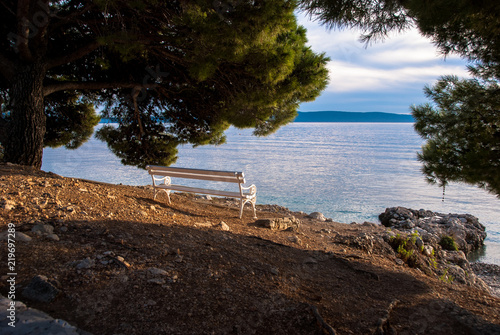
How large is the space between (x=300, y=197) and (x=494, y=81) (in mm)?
9937

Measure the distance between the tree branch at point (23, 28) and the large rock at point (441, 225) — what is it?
9.90 meters

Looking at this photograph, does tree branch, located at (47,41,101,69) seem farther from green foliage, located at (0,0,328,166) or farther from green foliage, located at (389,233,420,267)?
green foliage, located at (389,233,420,267)

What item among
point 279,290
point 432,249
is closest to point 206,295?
point 279,290

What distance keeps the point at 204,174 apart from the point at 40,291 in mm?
4000

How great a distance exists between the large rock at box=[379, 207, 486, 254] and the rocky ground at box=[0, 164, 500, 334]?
5553mm

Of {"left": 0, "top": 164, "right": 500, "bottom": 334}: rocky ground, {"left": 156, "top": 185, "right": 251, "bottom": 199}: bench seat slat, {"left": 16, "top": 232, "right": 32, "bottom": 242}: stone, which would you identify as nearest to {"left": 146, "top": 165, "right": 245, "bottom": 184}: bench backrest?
{"left": 156, "top": 185, "right": 251, "bottom": 199}: bench seat slat

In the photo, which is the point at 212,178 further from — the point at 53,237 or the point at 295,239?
the point at 53,237

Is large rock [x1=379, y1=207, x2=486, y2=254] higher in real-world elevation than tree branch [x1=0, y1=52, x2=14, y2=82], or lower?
lower

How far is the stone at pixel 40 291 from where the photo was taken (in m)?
2.38

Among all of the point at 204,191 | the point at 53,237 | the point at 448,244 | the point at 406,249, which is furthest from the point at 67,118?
the point at 448,244

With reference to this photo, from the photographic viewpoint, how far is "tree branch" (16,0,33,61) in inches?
254

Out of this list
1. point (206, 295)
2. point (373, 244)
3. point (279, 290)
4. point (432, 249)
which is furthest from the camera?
point (432, 249)

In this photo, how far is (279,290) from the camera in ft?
9.79

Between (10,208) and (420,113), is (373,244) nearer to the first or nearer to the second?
(420,113)
